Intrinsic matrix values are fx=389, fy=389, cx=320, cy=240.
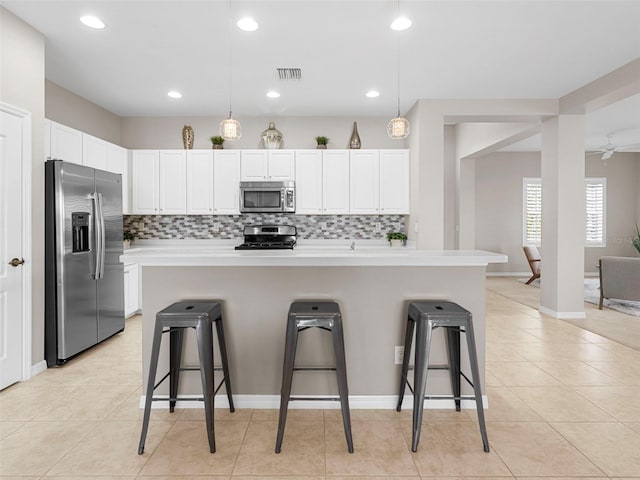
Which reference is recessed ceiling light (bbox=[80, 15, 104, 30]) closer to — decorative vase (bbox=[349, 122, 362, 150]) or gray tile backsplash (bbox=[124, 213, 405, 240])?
gray tile backsplash (bbox=[124, 213, 405, 240])

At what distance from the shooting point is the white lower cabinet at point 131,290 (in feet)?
15.1

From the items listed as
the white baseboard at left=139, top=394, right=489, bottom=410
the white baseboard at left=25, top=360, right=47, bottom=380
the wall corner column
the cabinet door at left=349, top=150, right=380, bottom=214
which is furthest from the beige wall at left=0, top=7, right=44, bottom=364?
the wall corner column

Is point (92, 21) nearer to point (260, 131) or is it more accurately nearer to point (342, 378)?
point (260, 131)

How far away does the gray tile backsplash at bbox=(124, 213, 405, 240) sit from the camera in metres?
5.62

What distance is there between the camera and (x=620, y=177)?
9.01 meters

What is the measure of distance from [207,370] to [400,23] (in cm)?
277

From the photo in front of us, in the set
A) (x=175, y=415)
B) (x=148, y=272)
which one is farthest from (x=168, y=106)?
(x=175, y=415)

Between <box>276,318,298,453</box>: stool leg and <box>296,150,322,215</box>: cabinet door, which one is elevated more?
<box>296,150,322,215</box>: cabinet door

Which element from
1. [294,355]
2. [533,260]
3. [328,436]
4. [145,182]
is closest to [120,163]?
[145,182]

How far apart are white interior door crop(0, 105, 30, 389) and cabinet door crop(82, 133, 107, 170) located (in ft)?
4.01

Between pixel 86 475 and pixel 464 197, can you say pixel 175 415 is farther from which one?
pixel 464 197

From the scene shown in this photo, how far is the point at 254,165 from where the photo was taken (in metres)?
5.31

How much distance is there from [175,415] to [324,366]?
A: 39.1 inches

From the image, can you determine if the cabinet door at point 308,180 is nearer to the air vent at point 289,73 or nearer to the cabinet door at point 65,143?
the air vent at point 289,73
